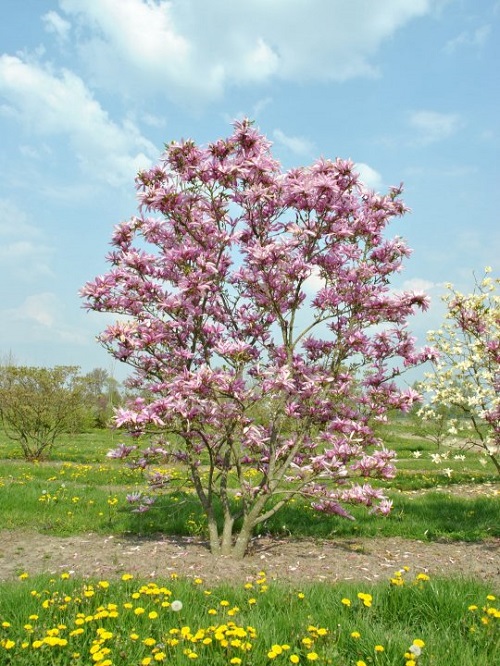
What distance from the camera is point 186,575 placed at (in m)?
6.28

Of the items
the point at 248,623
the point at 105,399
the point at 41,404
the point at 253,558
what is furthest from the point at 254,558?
the point at 105,399

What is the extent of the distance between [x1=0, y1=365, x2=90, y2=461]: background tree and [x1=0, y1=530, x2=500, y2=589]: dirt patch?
12235 millimetres

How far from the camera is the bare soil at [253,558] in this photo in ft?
21.5

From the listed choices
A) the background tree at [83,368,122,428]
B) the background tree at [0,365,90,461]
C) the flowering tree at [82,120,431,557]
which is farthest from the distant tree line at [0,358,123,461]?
the flowering tree at [82,120,431,557]

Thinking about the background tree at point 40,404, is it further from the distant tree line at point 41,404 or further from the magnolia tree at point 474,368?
the magnolia tree at point 474,368

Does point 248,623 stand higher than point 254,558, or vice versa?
point 248,623

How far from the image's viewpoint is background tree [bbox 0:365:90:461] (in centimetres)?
2022

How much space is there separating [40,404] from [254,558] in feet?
50.5

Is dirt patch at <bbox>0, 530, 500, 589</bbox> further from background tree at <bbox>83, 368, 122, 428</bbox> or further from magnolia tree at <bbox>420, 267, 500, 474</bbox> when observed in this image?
background tree at <bbox>83, 368, 122, 428</bbox>

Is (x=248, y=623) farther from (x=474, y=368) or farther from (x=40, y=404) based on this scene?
(x=40, y=404)

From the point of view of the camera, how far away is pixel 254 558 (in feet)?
24.0

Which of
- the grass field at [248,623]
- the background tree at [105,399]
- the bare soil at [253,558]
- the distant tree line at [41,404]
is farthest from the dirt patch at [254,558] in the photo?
the background tree at [105,399]

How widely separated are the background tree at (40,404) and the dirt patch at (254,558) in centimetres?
1224

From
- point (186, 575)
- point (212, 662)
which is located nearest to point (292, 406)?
point (186, 575)
